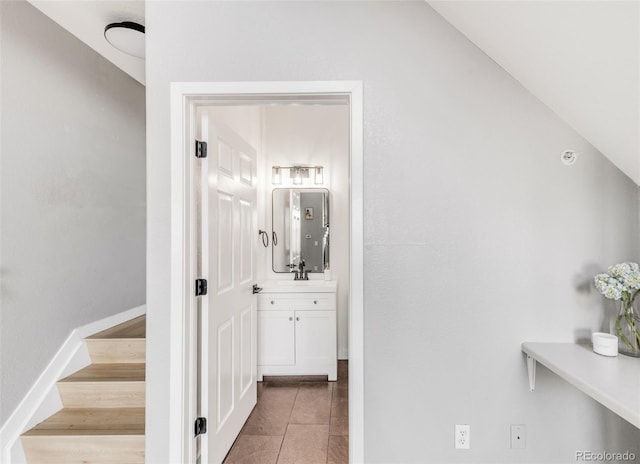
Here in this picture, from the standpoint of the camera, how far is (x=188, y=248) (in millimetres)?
1643

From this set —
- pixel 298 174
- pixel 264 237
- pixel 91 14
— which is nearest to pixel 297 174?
pixel 298 174

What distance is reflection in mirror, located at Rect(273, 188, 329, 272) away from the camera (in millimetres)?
3576

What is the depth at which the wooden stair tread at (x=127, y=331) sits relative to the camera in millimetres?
2336

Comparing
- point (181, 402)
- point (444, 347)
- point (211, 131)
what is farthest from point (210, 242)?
point (444, 347)

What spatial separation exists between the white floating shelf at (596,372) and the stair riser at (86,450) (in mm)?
1955

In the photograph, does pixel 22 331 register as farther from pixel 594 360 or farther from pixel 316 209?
pixel 594 360

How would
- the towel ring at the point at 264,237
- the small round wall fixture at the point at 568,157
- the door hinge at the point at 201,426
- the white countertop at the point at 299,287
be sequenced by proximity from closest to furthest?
the small round wall fixture at the point at 568,157 → the door hinge at the point at 201,426 → the white countertop at the point at 299,287 → the towel ring at the point at 264,237


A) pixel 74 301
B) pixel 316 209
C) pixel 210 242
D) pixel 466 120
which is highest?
pixel 466 120

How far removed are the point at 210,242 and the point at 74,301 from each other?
1185 mm

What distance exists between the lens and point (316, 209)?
3580 mm

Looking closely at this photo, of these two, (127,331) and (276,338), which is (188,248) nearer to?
(127,331)

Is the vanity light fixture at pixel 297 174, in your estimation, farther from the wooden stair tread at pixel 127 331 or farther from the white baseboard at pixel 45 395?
the white baseboard at pixel 45 395

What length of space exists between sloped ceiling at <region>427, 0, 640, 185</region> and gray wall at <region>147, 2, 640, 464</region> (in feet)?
0.22

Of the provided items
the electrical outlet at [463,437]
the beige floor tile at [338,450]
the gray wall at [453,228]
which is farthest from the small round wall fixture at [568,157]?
the beige floor tile at [338,450]
